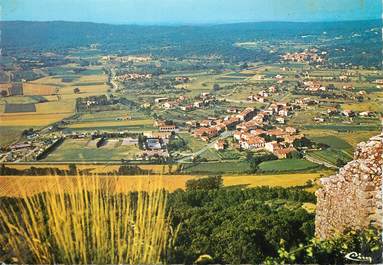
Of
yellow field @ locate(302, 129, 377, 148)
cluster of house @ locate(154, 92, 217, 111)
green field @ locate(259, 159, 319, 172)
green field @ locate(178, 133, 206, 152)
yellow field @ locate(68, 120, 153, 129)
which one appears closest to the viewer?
green field @ locate(178, 133, 206, 152)

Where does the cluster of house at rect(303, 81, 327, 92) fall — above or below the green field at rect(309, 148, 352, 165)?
above

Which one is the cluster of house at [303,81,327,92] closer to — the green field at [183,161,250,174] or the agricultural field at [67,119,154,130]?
the green field at [183,161,250,174]

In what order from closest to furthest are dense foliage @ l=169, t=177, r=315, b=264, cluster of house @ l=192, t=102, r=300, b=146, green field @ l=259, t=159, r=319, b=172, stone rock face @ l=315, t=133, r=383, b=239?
stone rock face @ l=315, t=133, r=383, b=239
dense foliage @ l=169, t=177, r=315, b=264
cluster of house @ l=192, t=102, r=300, b=146
green field @ l=259, t=159, r=319, b=172

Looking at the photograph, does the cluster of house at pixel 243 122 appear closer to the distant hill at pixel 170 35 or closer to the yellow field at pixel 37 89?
the distant hill at pixel 170 35

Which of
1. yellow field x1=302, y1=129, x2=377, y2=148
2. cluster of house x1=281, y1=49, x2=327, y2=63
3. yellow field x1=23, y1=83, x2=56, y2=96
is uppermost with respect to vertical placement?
cluster of house x1=281, y1=49, x2=327, y2=63

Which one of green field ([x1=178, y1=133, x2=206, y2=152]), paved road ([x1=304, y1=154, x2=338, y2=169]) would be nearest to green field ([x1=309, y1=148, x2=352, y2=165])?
paved road ([x1=304, y1=154, x2=338, y2=169])

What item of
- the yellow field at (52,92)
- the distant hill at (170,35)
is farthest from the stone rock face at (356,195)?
the yellow field at (52,92)

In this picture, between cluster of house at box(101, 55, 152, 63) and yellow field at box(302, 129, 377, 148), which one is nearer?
yellow field at box(302, 129, 377, 148)

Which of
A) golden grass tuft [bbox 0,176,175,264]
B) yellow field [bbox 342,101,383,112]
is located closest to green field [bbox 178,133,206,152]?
yellow field [bbox 342,101,383,112]

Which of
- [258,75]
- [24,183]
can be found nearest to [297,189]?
[258,75]
